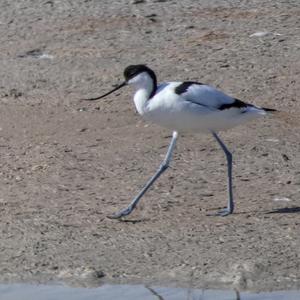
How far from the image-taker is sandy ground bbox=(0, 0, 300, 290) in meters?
6.80

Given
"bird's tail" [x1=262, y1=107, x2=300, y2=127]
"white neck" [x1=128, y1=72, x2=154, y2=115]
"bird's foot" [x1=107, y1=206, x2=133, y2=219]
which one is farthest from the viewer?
"bird's tail" [x1=262, y1=107, x2=300, y2=127]

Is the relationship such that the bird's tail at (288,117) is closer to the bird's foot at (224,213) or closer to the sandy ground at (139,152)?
the sandy ground at (139,152)

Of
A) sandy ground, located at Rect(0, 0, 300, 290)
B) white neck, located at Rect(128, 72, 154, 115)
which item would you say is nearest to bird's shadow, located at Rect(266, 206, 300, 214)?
sandy ground, located at Rect(0, 0, 300, 290)

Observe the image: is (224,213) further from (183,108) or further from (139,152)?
(139,152)

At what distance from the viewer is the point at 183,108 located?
748 cm

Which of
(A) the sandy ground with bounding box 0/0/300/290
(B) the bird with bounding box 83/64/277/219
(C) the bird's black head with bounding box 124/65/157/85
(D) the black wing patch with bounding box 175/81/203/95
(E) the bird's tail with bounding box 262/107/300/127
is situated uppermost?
(C) the bird's black head with bounding box 124/65/157/85

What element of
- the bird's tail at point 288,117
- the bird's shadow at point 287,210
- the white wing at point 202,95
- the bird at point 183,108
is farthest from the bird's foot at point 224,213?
the bird's tail at point 288,117

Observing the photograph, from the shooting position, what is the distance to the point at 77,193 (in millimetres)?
7984

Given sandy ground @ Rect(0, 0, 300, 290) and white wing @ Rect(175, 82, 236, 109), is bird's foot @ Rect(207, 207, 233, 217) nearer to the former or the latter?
sandy ground @ Rect(0, 0, 300, 290)

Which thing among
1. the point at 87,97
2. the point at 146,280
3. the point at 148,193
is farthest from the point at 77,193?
the point at 87,97

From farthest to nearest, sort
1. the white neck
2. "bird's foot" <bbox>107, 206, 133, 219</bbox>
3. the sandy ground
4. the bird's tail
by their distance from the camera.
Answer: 1. the bird's tail
2. the white neck
3. "bird's foot" <bbox>107, 206, 133, 219</bbox>
4. the sandy ground

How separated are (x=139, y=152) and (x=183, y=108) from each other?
146cm

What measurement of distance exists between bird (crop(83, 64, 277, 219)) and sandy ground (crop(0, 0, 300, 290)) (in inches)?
10.8

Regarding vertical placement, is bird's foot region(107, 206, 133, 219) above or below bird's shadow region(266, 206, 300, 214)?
above
